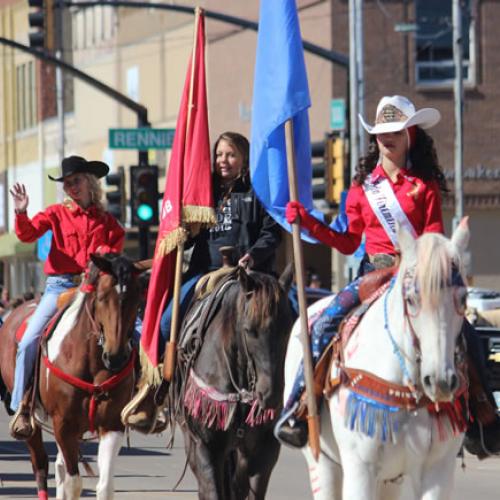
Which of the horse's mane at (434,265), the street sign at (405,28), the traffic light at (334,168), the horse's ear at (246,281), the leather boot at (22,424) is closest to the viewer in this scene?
the horse's mane at (434,265)

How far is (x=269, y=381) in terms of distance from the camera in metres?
9.74

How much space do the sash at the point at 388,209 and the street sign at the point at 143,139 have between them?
16322 millimetres

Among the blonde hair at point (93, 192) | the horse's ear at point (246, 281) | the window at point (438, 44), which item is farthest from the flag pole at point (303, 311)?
the window at point (438, 44)

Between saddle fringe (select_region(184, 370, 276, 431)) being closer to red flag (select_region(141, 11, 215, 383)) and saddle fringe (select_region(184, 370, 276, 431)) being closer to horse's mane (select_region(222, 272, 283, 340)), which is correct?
horse's mane (select_region(222, 272, 283, 340))

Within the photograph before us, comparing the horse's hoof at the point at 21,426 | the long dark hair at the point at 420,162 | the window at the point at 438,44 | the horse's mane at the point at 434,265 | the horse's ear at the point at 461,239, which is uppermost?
the window at the point at 438,44

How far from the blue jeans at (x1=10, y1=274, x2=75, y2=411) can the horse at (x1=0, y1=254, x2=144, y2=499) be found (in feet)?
0.36

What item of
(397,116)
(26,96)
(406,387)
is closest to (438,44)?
(26,96)

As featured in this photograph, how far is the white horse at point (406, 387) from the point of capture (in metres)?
7.67

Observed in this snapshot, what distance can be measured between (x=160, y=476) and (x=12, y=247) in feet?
149

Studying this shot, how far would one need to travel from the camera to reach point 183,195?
11.2 meters

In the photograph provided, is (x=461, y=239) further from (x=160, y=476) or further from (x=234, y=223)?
(x=160, y=476)

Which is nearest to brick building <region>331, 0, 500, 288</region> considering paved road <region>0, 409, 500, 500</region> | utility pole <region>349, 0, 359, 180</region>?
utility pole <region>349, 0, 359, 180</region>

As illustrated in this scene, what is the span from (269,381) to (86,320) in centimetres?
299

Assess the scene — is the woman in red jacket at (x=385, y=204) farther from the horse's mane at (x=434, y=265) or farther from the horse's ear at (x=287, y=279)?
the horse's mane at (x=434, y=265)
